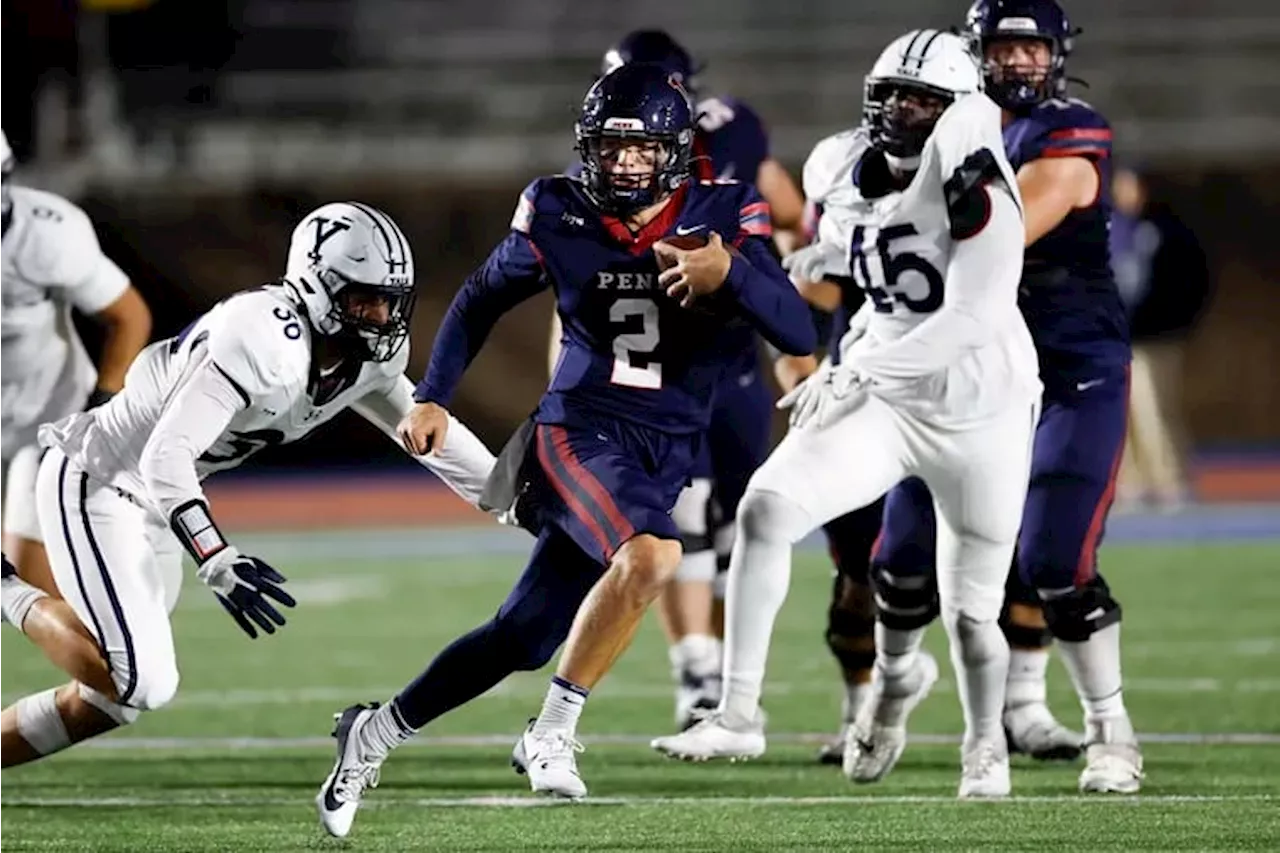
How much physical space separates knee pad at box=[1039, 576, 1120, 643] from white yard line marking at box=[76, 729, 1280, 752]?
85cm

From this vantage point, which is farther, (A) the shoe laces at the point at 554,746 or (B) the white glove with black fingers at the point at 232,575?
(A) the shoe laces at the point at 554,746

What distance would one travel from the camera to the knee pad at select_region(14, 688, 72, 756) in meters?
5.82

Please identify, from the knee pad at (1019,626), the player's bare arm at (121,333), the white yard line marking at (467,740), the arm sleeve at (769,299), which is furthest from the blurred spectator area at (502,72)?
the arm sleeve at (769,299)

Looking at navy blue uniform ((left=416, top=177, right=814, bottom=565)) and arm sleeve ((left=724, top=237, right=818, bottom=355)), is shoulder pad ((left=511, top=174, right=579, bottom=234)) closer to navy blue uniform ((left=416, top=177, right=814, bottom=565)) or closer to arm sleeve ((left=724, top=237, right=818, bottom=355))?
navy blue uniform ((left=416, top=177, right=814, bottom=565))

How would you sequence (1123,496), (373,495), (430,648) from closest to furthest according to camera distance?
(430,648) < (1123,496) < (373,495)

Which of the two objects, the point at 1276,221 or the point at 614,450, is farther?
the point at 1276,221

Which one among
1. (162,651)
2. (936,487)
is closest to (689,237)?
(936,487)

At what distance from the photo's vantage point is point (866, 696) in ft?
22.0

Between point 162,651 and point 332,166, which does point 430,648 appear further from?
point 332,166

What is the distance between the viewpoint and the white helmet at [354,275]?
5.43m

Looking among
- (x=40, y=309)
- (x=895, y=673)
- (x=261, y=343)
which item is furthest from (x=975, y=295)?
(x=40, y=309)

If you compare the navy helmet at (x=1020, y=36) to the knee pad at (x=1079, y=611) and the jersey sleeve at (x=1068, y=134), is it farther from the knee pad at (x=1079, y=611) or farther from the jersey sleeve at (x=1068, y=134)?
the knee pad at (x=1079, y=611)

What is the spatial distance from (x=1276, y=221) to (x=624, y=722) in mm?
10282

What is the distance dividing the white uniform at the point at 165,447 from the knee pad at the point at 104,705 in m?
0.06
